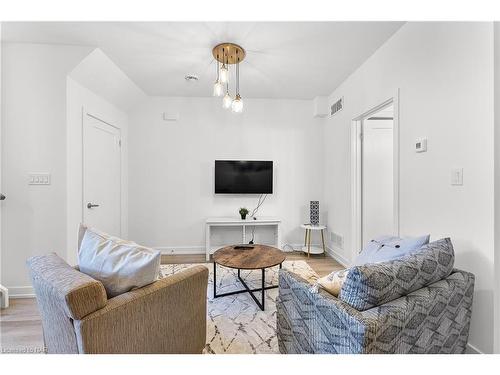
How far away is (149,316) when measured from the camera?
1.18m

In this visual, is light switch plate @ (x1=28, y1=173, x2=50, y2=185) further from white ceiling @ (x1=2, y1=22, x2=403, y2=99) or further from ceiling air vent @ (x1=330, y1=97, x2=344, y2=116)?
ceiling air vent @ (x1=330, y1=97, x2=344, y2=116)

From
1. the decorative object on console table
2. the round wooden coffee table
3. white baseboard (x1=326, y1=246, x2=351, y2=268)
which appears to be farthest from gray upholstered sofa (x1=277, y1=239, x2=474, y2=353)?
the decorative object on console table

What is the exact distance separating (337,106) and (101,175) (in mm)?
3449

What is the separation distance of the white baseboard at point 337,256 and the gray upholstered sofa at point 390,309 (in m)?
1.94

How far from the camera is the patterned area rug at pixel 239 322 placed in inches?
65.8

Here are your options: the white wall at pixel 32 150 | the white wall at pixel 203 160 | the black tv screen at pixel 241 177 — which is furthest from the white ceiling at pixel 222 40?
the black tv screen at pixel 241 177

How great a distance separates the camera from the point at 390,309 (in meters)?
1.01

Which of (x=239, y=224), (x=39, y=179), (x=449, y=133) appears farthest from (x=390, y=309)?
(x=39, y=179)

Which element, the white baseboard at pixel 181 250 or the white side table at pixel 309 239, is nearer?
the white side table at pixel 309 239

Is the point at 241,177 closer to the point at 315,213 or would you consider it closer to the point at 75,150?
the point at 315,213

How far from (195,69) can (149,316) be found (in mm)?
2757

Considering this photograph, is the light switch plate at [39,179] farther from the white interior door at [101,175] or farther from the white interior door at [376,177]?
the white interior door at [376,177]

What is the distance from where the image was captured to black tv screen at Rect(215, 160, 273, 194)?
12.8 feet

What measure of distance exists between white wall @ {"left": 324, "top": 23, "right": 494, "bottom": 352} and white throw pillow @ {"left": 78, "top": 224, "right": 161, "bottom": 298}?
76.7 inches
